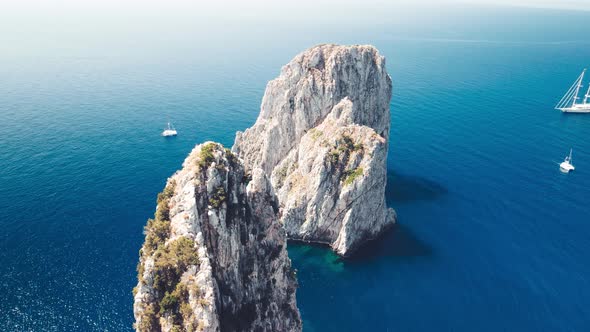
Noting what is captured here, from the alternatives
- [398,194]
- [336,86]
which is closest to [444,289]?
[398,194]

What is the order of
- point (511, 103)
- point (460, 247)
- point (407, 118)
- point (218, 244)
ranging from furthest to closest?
point (511, 103), point (407, 118), point (460, 247), point (218, 244)

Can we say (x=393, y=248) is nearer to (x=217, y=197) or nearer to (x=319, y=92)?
(x=319, y=92)

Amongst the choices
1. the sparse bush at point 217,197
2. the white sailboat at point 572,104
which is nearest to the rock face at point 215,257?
the sparse bush at point 217,197

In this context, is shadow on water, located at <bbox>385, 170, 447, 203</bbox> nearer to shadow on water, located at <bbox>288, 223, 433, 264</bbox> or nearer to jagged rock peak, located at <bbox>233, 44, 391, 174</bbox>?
shadow on water, located at <bbox>288, 223, 433, 264</bbox>

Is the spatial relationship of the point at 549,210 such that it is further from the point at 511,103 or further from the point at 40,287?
the point at 40,287

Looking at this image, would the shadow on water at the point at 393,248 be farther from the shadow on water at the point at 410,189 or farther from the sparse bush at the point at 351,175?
the sparse bush at the point at 351,175

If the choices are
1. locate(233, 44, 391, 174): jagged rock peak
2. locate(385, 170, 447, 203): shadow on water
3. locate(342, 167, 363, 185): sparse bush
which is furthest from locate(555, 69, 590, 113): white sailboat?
locate(342, 167, 363, 185): sparse bush
